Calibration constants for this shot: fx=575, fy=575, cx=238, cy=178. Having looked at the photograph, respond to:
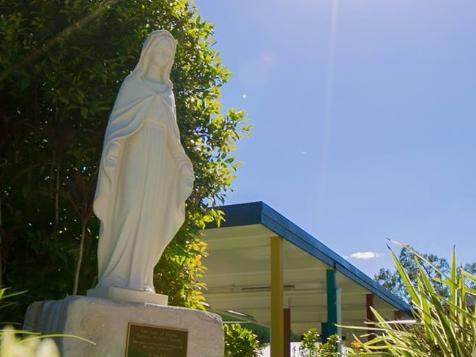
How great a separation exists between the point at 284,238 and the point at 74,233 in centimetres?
587

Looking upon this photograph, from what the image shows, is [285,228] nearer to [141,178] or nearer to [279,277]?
[279,277]

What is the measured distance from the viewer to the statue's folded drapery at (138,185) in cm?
438

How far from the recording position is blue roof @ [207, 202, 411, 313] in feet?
35.1

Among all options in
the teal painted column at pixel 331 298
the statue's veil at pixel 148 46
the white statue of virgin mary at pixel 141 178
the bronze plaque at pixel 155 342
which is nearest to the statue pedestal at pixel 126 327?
the bronze plaque at pixel 155 342

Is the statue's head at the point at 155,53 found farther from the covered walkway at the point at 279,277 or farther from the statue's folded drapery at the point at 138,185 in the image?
the covered walkway at the point at 279,277

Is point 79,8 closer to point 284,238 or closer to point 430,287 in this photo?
point 430,287

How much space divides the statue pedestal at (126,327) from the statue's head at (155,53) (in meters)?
2.04

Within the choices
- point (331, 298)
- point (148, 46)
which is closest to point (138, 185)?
point (148, 46)

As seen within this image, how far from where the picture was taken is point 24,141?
6.48 meters

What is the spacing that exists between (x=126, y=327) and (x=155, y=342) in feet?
0.86

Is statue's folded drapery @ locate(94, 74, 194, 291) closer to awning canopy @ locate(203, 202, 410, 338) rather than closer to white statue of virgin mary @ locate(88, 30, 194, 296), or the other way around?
white statue of virgin mary @ locate(88, 30, 194, 296)

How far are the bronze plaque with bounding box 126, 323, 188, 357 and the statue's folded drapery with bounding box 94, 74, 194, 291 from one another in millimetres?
388

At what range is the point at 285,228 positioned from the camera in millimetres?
11641

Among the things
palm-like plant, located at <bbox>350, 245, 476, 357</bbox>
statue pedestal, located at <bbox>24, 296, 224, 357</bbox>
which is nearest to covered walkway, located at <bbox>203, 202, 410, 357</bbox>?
statue pedestal, located at <bbox>24, 296, 224, 357</bbox>
